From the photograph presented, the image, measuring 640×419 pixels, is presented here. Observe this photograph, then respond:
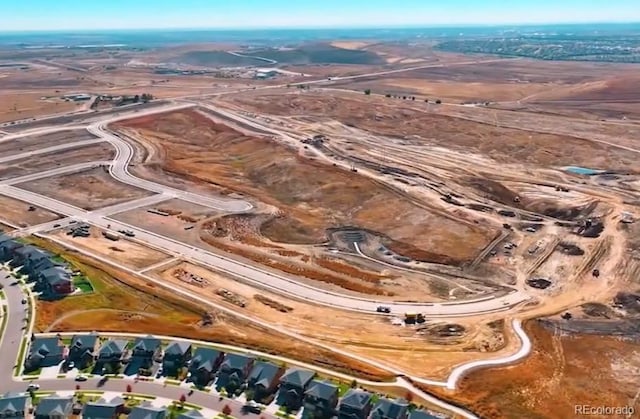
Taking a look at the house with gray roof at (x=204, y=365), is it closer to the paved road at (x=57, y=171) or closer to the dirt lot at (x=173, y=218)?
the dirt lot at (x=173, y=218)

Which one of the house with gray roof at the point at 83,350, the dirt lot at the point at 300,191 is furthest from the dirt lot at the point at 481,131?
the house with gray roof at the point at 83,350

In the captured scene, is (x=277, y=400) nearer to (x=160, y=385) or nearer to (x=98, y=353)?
(x=160, y=385)

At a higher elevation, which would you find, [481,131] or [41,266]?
[481,131]

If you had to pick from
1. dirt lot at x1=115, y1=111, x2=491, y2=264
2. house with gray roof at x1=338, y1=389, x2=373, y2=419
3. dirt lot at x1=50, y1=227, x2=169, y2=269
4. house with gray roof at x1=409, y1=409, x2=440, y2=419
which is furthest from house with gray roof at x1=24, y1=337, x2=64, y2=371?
dirt lot at x1=115, y1=111, x2=491, y2=264

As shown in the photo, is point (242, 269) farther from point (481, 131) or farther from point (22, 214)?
point (481, 131)

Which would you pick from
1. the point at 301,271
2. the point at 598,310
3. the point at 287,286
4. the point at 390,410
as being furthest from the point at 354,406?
the point at 598,310

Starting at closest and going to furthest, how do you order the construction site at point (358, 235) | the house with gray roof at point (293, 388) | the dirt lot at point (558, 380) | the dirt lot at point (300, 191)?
the house with gray roof at point (293, 388) < the dirt lot at point (558, 380) < the construction site at point (358, 235) < the dirt lot at point (300, 191)
